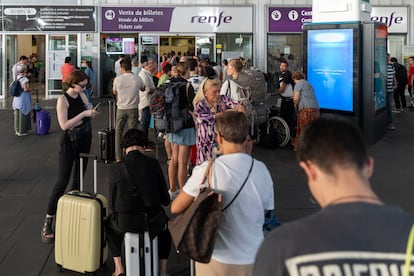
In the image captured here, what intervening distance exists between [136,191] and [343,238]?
267 cm

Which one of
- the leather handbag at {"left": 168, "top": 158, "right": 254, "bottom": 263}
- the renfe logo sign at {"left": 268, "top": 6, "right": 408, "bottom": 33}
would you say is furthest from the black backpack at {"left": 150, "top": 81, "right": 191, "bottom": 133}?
the renfe logo sign at {"left": 268, "top": 6, "right": 408, "bottom": 33}

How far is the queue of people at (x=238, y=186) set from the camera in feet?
5.11

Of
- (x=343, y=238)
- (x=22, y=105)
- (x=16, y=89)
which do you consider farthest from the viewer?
(x=22, y=105)

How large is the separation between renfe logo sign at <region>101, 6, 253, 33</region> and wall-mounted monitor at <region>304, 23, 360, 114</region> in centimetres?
1040

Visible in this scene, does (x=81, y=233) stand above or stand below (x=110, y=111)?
below

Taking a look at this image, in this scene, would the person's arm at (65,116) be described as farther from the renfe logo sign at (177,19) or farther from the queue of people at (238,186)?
the renfe logo sign at (177,19)

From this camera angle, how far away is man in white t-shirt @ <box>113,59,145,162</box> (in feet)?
29.1

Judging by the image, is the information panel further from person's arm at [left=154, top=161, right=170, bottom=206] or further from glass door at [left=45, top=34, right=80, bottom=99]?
person's arm at [left=154, top=161, right=170, bottom=206]

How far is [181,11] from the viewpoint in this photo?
2211 cm

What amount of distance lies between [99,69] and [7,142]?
10.5 meters

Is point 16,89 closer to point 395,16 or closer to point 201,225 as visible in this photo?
point 201,225

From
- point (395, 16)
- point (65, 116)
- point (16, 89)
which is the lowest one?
point (65, 116)

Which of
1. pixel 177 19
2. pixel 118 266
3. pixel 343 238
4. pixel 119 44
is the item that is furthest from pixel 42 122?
pixel 343 238

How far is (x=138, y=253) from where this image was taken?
13.6 ft
